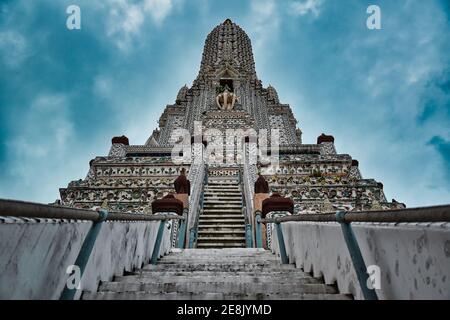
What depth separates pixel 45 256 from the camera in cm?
155

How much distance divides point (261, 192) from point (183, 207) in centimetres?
181

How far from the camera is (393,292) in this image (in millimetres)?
1548

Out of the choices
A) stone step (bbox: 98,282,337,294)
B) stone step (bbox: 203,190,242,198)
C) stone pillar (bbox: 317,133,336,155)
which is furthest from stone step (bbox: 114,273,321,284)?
stone pillar (bbox: 317,133,336,155)

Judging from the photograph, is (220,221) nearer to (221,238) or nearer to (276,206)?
(221,238)

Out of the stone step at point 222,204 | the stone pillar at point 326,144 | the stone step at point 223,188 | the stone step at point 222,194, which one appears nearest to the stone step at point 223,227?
the stone step at point 222,204


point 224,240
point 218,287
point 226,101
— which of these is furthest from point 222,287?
point 226,101

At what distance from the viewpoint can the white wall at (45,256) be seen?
1.28 metres

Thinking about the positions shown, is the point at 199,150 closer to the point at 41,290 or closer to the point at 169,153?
the point at 169,153

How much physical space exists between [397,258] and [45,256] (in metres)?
1.63

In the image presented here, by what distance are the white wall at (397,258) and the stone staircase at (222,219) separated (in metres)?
4.58

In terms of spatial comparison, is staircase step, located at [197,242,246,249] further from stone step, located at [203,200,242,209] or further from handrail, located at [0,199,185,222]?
handrail, located at [0,199,185,222]

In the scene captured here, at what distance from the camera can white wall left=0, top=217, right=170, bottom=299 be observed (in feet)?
4.19

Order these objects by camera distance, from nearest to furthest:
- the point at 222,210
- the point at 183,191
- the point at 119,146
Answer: the point at 183,191 < the point at 222,210 < the point at 119,146

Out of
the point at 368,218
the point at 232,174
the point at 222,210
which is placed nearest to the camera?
the point at 368,218
